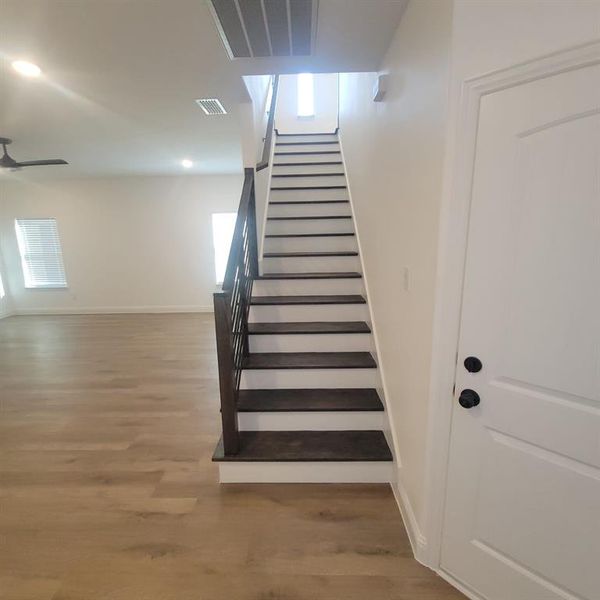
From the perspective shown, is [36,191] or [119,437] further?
[36,191]

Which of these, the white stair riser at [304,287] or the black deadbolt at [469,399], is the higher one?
the white stair riser at [304,287]

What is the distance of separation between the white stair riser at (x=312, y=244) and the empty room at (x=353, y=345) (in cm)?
2

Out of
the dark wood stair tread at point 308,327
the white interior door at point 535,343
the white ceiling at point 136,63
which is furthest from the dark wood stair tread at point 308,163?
the white interior door at point 535,343

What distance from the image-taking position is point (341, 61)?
2076 millimetres

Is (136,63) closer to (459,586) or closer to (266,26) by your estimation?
(266,26)

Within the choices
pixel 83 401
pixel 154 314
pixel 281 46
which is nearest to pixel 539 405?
pixel 281 46

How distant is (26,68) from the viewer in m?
2.14

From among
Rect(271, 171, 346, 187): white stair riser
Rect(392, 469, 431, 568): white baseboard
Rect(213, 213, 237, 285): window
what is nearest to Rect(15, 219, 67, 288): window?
Rect(213, 213, 237, 285): window

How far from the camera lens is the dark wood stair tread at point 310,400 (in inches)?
83.3

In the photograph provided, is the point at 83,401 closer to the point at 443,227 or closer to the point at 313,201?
the point at 313,201

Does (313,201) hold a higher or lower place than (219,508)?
higher

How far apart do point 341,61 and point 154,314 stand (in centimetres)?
561

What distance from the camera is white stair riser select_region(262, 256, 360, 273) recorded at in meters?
3.27

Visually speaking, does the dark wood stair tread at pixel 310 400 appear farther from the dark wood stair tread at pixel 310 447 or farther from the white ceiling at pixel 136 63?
the white ceiling at pixel 136 63
